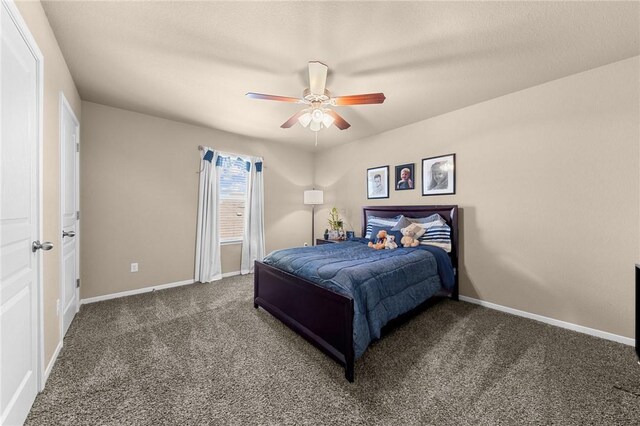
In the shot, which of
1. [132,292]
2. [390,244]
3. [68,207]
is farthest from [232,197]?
[390,244]

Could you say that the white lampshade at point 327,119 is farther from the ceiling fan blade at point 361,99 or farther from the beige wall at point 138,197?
the beige wall at point 138,197

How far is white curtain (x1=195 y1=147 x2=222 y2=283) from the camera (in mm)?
4121

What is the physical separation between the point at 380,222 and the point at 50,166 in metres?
3.74

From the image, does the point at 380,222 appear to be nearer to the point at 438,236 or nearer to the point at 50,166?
the point at 438,236

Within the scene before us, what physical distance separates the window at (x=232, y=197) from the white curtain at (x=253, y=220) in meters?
0.11

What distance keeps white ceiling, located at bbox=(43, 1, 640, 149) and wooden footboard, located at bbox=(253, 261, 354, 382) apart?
2.02 m

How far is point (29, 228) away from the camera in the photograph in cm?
156

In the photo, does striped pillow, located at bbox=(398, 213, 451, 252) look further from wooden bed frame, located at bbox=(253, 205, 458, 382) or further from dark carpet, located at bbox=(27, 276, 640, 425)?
dark carpet, located at bbox=(27, 276, 640, 425)

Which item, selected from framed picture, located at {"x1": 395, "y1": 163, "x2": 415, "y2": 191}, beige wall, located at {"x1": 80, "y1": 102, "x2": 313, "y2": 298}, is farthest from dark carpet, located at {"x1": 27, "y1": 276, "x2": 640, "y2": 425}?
framed picture, located at {"x1": 395, "y1": 163, "x2": 415, "y2": 191}

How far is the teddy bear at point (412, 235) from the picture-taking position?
338 centimetres

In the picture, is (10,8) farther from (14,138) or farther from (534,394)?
(534,394)

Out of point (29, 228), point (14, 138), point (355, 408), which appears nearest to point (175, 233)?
point (29, 228)

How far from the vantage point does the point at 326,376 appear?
6.20 ft

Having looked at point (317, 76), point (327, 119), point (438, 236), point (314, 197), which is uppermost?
point (317, 76)
